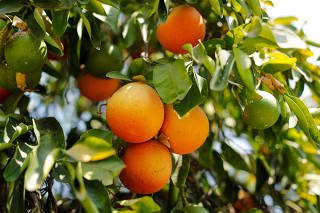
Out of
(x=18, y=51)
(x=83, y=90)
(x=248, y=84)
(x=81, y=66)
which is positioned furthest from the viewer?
(x=83, y=90)

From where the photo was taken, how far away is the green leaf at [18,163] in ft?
3.08

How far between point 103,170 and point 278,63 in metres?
0.66

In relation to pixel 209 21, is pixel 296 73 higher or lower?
lower

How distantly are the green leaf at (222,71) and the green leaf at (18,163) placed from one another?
19.9 inches

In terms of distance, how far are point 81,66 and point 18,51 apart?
0.75 m

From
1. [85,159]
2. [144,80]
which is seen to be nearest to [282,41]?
[144,80]

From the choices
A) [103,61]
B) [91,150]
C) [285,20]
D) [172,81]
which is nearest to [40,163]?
[91,150]

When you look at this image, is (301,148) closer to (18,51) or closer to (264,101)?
(264,101)

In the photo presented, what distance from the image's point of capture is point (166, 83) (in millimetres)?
1078

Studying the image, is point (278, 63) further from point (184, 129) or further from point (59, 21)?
point (59, 21)

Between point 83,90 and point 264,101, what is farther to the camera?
A: point 83,90

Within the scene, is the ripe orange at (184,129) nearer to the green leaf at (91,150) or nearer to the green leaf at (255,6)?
the green leaf at (91,150)

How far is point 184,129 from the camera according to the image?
1138 millimetres

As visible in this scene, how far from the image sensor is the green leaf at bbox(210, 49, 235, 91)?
0.92 metres
